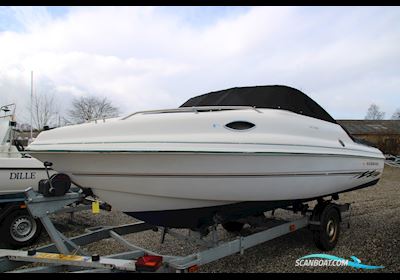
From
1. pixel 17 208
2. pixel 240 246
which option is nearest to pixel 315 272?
pixel 240 246

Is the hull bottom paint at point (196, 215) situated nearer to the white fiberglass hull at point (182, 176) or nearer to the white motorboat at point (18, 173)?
the white fiberglass hull at point (182, 176)

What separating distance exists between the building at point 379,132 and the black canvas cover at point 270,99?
1759 cm

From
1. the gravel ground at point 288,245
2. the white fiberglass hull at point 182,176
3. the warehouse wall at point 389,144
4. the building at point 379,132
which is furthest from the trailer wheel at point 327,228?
the warehouse wall at point 389,144

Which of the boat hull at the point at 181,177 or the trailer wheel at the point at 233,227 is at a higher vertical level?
the boat hull at the point at 181,177

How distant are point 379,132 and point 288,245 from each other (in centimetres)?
2554

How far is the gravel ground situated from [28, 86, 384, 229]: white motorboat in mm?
732

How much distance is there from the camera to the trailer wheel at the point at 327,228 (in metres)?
4.27

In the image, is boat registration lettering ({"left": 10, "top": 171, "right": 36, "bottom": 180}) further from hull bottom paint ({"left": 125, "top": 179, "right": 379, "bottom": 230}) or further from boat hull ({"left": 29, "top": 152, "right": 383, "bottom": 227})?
hull bottom paint ({"left": 125, "top": 179, "right": 379, "bottom": 230})

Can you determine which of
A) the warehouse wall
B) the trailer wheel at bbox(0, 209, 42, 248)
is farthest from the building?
the trailer wheel at bbox(0, 209, 42, 248)

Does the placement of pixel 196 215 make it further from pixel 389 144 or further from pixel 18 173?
pixel 389 144

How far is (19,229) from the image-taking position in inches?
182

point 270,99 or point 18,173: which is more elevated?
point 270,99

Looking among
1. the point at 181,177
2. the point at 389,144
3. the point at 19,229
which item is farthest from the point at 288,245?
the point at 389,144

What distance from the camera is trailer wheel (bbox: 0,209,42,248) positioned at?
14.7 feet
